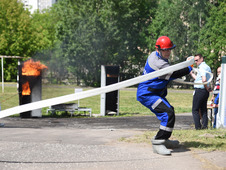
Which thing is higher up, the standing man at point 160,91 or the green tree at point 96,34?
the green tree at point 96,34

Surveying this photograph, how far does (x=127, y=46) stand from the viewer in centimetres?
4569

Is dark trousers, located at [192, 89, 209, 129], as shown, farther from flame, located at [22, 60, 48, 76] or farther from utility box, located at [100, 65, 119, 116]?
flame, located at [22, 60, 48, 76]

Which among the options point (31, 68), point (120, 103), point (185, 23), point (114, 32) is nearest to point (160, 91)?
point (31, 68)

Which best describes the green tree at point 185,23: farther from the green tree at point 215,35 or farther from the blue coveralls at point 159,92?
the blue coveralls at point 159,92

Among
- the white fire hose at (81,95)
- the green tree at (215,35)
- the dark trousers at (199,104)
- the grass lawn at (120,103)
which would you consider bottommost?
the grass lawn at (120,103)

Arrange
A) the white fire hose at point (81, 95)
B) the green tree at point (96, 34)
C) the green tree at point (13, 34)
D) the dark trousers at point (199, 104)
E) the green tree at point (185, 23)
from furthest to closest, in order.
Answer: the green tree at point (13, 34)
the green tree at point (96, 34)
the green tree at point (185, 23)
the dark trousers at point (199, 104)
the white fire hose at point (81, 95)

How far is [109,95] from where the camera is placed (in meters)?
14.4

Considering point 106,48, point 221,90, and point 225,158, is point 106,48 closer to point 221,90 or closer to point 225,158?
point 221,90

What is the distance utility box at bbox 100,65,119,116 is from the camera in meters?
14.2

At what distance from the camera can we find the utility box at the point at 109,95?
14.2 m

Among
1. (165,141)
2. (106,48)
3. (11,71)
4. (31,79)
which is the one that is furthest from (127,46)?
(165,141)

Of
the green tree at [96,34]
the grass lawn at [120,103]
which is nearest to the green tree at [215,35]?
the green tree at [96,34]

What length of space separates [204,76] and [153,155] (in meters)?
3.23

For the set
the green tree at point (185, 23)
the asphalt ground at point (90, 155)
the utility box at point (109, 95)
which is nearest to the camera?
the asphalt ground at point (90, 155)
